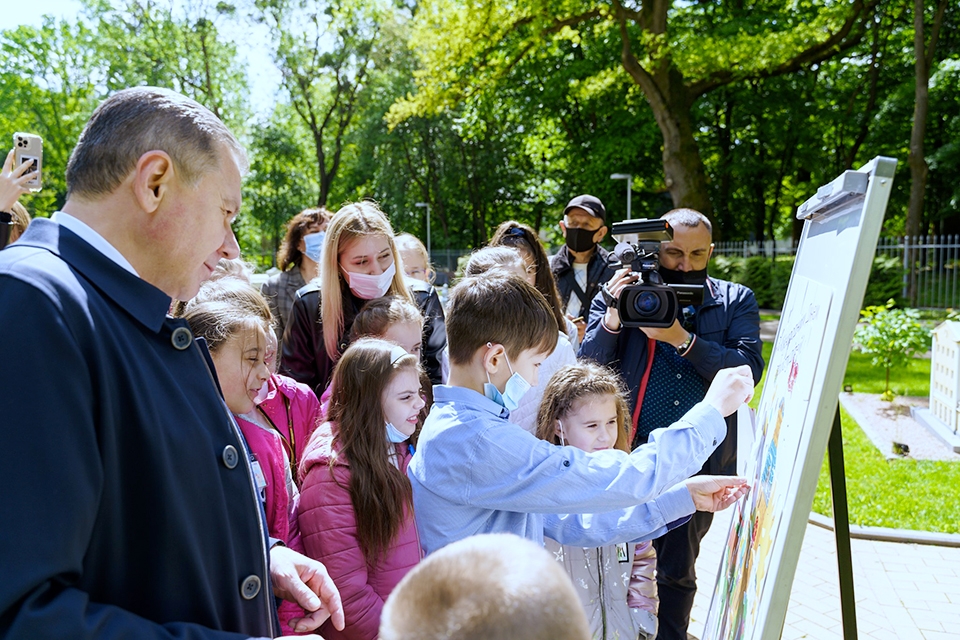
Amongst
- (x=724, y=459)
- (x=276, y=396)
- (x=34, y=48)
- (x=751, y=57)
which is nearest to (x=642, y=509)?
(x=724, y=459)

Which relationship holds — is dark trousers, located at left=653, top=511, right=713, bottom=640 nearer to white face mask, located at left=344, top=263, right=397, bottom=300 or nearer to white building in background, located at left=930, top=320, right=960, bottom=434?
white face mask, located at left=344, top=263, right=397, bottom=300

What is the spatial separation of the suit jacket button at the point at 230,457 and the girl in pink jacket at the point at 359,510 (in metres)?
1.05

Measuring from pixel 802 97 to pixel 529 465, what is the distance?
28.8 m

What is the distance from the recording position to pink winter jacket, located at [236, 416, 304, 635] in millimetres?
2471

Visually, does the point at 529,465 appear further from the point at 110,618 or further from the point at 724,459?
the point at 724,459

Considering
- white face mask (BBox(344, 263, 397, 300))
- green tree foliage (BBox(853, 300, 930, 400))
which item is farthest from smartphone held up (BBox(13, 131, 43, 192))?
green tree foliage (BBox(853, 300, 930, 400))

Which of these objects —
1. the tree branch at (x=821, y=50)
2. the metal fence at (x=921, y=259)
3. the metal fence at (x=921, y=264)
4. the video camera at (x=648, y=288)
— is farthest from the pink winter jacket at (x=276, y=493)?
the metal fence at (x=921, y=264)

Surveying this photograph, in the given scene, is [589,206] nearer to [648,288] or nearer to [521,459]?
[648,288]

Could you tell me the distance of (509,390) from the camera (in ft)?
7.43

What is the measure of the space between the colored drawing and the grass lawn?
3929mm

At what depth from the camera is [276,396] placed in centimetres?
314

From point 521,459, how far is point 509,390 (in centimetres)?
28

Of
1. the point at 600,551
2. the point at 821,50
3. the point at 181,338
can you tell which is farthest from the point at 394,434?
the point at 821,50

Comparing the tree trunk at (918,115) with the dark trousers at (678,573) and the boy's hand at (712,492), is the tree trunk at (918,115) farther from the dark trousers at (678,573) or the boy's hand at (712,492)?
the boy's hand at (712,492)
